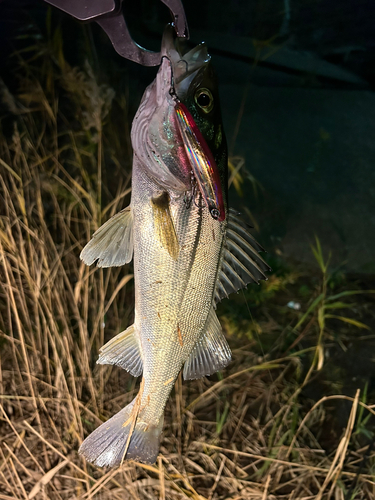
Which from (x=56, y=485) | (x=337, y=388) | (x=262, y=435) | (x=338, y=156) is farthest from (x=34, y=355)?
(x=338, y=156)

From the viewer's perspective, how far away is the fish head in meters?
0.62

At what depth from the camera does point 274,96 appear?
9.48 feet

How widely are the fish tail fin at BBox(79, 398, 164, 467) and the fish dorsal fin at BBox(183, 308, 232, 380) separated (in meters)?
0.17

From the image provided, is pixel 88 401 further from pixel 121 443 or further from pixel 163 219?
pixel 163 219

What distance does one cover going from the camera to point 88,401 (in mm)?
1595

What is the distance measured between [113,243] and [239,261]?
32cm

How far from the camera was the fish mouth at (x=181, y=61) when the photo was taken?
0.62 meters

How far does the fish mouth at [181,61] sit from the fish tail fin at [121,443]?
797 mm

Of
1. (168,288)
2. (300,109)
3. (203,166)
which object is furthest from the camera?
(300,109)

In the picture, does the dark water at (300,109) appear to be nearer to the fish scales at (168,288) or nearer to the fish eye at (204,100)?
the fish scales at (168,288)

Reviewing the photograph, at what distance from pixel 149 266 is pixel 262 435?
4.96ft

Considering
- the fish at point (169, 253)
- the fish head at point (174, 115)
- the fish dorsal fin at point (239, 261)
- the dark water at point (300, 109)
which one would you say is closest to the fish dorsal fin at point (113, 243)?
the fish at point (169, 253)

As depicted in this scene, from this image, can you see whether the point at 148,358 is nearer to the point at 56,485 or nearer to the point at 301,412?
the point at 56,485

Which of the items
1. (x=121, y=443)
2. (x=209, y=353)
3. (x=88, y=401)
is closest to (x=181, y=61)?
(x=209, y=353)
